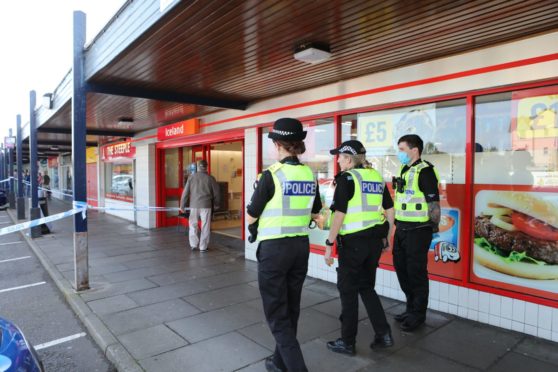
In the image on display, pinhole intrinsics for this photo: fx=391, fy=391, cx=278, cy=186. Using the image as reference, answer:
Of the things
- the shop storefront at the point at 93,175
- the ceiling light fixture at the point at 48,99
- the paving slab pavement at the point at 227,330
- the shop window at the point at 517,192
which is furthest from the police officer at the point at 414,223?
the shop storefront at the point at 93,175

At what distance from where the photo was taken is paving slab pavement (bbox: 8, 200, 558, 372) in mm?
3316

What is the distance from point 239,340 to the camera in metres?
3.75

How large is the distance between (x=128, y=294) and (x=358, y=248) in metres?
3.36

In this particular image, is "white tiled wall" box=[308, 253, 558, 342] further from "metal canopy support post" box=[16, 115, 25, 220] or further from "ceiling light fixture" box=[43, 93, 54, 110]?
"metal canopy support post" box=[16, 115, 25, 220]

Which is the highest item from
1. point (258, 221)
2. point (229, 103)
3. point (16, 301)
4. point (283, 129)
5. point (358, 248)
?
point (229, 103)

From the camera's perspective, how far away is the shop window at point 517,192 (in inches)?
146

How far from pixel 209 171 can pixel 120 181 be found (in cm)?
564

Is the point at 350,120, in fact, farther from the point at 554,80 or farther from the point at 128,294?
the point at 128,294

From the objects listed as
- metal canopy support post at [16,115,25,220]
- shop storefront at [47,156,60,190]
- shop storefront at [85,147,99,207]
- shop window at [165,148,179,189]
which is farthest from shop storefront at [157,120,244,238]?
shop storefront at [47,156,60,190]

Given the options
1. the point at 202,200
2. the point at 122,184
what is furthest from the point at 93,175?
the point at 202,200

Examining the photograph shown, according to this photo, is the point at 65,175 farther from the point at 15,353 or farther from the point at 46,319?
the point at 15,353

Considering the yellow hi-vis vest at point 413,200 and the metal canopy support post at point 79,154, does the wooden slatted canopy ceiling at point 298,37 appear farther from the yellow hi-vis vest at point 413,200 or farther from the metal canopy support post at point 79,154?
the yellow hi-vis vest at point 413,200

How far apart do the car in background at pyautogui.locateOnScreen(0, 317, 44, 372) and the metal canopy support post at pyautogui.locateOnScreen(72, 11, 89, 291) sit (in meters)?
2.79

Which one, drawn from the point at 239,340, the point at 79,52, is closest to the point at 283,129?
the point at 239,340
